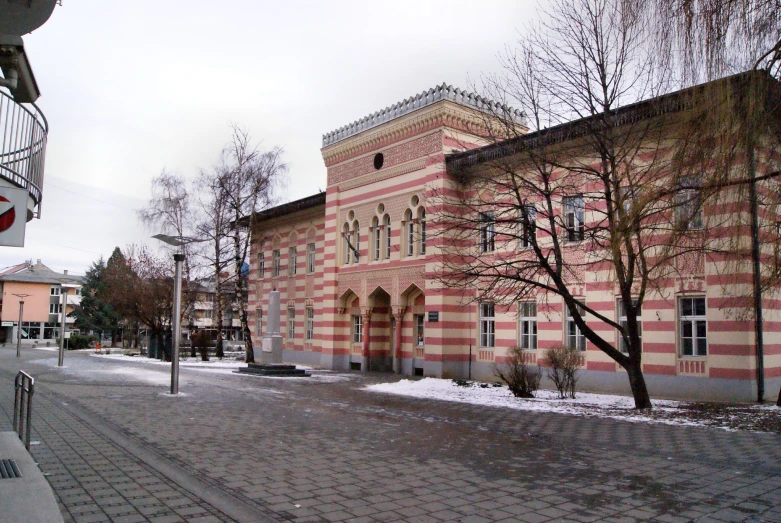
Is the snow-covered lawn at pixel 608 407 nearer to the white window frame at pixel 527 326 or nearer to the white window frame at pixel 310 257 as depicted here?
the white window frame at pixel 527 326

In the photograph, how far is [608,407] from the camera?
1454 centimetres

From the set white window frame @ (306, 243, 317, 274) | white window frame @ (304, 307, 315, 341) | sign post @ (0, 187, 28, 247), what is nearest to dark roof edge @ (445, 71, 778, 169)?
sign post @ (0, 187, 28, 247)

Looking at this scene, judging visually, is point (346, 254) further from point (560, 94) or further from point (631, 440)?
point (631, 440)

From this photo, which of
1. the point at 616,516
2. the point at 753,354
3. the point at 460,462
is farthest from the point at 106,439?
the point at 753,354

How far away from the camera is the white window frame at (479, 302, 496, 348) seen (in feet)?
75.3

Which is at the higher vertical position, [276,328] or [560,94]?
[560,94]

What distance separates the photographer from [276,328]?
25.4 m

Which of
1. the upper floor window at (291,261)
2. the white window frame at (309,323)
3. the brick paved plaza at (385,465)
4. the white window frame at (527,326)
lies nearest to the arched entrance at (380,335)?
the white window frame at (309,323)

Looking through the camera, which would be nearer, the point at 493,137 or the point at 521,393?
the point at 493,137

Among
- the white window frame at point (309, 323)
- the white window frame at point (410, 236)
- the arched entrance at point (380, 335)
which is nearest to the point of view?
the white window frame at point (410, 236)

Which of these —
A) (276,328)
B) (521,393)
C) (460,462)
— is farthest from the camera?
(276,328)

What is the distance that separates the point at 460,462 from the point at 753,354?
1129 cm

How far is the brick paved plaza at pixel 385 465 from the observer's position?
5957 mm

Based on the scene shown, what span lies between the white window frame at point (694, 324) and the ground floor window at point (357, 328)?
49.1 ft
